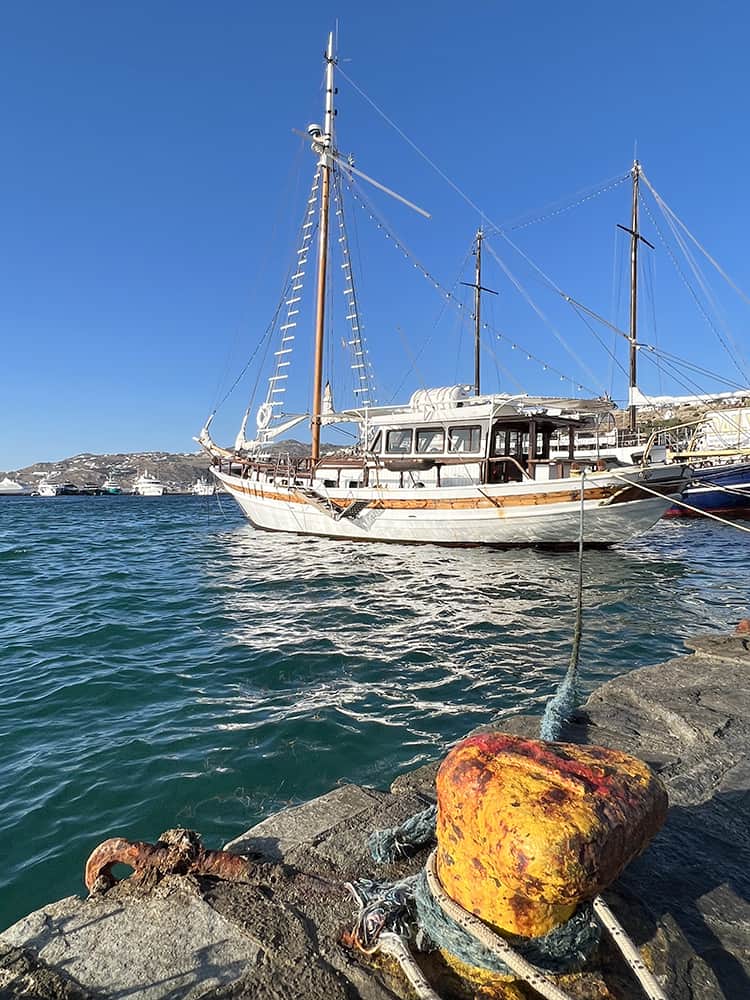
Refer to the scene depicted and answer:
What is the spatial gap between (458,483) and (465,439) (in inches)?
60.2

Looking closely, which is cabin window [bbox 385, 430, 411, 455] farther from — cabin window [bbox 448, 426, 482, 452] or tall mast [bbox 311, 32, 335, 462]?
tall mast [bbox 311, 32, 335, 462]

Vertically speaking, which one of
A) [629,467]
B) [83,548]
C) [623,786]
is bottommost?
[83,548]

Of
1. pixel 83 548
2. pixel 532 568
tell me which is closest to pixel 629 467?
pixel 532 568

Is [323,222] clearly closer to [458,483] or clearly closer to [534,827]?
[458,483]

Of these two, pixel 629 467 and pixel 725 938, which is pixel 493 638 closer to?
pixel 725 938

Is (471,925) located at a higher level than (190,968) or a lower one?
higher

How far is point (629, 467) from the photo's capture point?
16594 millimetres

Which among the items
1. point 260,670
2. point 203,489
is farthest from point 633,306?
point 203,489

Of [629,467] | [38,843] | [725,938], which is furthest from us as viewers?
[629,467]

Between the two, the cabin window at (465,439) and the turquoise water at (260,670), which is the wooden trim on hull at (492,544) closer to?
the turquoise water at (260,670)

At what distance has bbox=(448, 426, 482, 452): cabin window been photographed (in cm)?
1869

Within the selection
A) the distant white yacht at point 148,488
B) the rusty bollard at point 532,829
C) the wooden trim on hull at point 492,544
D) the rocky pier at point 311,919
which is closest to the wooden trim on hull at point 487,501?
the wooden trim on hull at point 492,544

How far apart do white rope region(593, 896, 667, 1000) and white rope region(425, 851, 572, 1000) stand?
0.77 ft

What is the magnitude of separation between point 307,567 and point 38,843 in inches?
456
